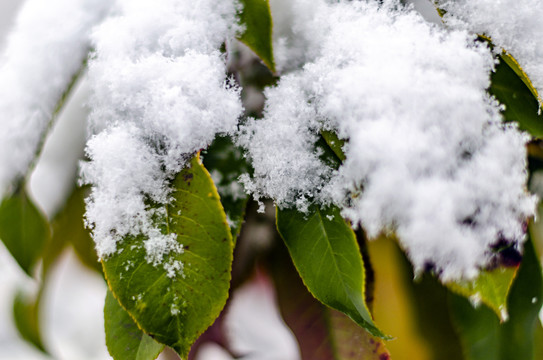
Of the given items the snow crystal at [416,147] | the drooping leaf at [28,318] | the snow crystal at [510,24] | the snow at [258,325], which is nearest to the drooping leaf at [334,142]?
the snow crystal at [416,147]

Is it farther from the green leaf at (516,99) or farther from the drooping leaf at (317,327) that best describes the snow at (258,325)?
the green leaf at (516,99)

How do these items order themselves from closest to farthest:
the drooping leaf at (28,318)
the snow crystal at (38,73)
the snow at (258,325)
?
1. the snow crystal at (38,73)
2. the snow at (258,325)
3. the drooping leaf at (28,318)

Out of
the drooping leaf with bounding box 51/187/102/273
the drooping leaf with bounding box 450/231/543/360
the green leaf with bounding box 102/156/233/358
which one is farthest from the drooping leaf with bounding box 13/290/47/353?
the drooping leaf with bounding box 450/231/543/360

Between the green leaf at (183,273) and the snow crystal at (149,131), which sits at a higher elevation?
the snow crystal at (149,131)

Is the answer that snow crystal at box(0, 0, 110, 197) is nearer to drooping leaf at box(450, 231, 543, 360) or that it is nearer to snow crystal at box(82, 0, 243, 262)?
snow crystal at box(82, 0, 243, 262)

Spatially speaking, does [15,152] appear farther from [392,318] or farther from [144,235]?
[392,318]

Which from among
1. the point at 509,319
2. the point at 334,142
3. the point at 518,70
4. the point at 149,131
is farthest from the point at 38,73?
the point at 509,319

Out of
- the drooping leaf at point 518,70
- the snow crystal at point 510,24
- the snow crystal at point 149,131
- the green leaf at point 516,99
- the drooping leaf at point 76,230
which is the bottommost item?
the drooping leaf at point 76,230
